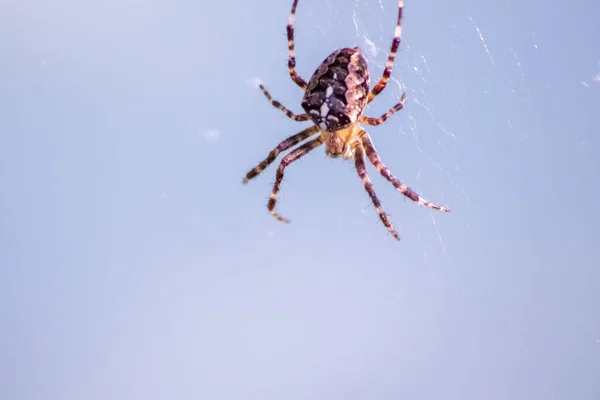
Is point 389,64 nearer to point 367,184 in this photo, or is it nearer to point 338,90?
point 338,90

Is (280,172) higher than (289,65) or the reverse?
the reverse

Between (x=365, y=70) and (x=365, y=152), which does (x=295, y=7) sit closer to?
(x=365, y=70)

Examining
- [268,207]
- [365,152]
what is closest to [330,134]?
[365,152]

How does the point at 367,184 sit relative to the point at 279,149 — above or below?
below

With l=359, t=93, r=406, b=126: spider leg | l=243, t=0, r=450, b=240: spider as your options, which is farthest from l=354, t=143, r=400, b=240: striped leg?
l=359, t=93, r=406, b=126: spider leg

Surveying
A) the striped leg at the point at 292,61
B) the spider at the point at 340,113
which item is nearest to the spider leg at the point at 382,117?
the spider at the point at 340,113

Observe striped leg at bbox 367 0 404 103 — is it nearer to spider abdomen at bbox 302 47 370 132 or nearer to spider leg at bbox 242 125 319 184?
spider abdomen at bbox 302 47 370 132

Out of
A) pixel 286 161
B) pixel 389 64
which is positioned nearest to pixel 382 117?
pixel 389 64

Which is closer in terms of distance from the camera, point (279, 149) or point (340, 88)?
point (340, 88)
